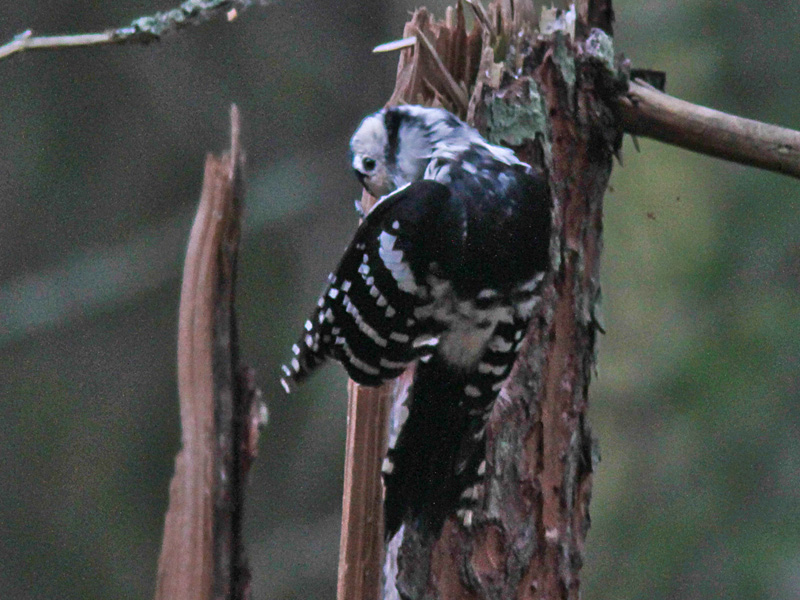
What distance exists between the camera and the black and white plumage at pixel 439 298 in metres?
1.87

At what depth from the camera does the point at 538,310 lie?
2023mm

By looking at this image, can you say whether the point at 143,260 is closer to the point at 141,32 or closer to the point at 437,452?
the point at 437,452

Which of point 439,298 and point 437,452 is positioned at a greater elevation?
point 439,298

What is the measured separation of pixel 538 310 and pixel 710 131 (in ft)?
1.68

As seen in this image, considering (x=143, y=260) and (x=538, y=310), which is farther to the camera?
(x=143, y=260)

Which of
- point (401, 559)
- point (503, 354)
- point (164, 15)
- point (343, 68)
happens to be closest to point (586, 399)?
point (503, 354)

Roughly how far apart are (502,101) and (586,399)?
645 millimetres

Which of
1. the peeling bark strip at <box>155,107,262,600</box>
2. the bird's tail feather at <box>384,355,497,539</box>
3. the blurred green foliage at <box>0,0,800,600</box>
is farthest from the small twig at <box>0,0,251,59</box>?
the blurred green foliage at <box>0,0,800,600</box>

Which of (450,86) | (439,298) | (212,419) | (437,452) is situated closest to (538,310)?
(439,298)

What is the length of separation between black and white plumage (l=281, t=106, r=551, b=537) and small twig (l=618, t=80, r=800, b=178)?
0.33 m

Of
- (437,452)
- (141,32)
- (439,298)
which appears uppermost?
(141,32)

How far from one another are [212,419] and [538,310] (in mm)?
709

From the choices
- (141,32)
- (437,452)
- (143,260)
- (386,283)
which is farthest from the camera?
(143,260)

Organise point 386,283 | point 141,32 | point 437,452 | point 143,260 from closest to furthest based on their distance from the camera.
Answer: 1. point 141,32
2. point 386,283
3. point 437,452
4. point 143,260
